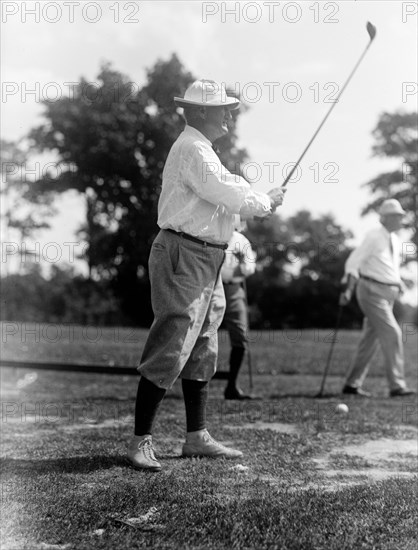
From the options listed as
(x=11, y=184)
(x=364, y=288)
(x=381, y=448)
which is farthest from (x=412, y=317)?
(x=381, y=448)

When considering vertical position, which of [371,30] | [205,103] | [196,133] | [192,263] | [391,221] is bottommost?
[192,263]

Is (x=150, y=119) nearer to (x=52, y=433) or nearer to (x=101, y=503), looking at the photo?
(x=52, y=433)

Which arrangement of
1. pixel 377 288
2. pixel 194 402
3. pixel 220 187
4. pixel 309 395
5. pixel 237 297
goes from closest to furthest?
pixel 220 187 → pixel 194 402 → pixel 237 297 → pixel 309 395 → pixel 377 288

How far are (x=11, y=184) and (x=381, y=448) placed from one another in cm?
3863

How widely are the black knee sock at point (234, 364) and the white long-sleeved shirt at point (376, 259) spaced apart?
1.87 m

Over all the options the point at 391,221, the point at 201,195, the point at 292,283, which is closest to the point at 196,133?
the point at 201,195

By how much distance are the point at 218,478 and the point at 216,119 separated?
2226 millimetres

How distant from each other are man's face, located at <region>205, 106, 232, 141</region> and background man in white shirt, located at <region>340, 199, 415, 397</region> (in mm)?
5235

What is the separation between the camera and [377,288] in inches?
394

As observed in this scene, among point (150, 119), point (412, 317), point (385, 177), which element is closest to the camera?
point (150, 119)

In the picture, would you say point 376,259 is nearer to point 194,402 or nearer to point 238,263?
point 238,263

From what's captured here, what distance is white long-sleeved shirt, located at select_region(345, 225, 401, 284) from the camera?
10.0 metres

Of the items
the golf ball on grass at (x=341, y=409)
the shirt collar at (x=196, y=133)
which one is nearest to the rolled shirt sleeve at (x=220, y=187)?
the shirt collar at (x=196, y=133)

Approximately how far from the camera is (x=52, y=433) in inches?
234
